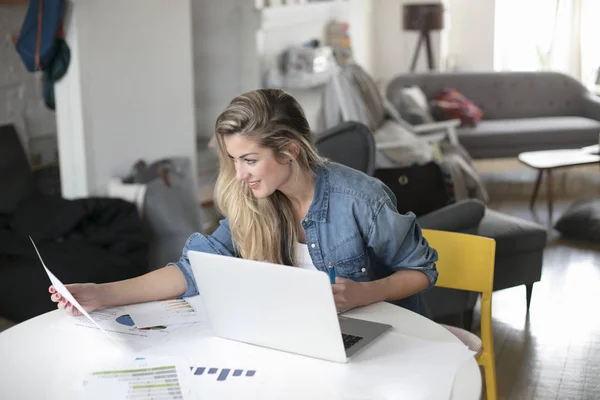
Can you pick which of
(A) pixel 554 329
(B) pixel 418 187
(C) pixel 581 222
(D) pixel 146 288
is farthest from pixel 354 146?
(C) pixel 581 222

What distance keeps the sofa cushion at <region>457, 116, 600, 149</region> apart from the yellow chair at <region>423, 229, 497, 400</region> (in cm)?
437

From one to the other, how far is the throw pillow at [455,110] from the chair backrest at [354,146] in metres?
3.47

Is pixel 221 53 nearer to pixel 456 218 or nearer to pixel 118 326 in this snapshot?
pixel 456 218

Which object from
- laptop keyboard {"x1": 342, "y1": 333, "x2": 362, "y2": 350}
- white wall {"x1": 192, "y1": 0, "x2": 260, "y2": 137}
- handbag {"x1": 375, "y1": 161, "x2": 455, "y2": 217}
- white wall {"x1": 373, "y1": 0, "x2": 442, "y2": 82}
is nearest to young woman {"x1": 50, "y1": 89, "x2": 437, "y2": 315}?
laptop keyboard {"x1": 342, "y1": 333, "x2": 362, "y2": 350}

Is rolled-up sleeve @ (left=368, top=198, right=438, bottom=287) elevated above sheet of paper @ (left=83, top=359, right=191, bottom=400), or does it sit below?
above

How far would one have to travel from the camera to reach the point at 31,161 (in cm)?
500

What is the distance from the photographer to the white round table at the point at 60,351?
5.31 feet

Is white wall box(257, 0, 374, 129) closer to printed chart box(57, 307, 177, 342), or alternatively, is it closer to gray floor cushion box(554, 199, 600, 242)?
gray floor cushion box(554, 199, 600, 242)

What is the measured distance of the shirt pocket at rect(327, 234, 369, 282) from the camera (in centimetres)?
209

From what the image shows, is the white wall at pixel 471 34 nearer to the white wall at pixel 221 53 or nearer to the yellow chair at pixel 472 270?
the white wall at pixel 221 53

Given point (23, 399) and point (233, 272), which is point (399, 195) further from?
point (23, 399)

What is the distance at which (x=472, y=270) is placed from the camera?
2.39m

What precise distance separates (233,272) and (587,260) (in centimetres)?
365

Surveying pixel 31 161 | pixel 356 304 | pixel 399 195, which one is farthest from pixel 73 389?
pixel 31 161
